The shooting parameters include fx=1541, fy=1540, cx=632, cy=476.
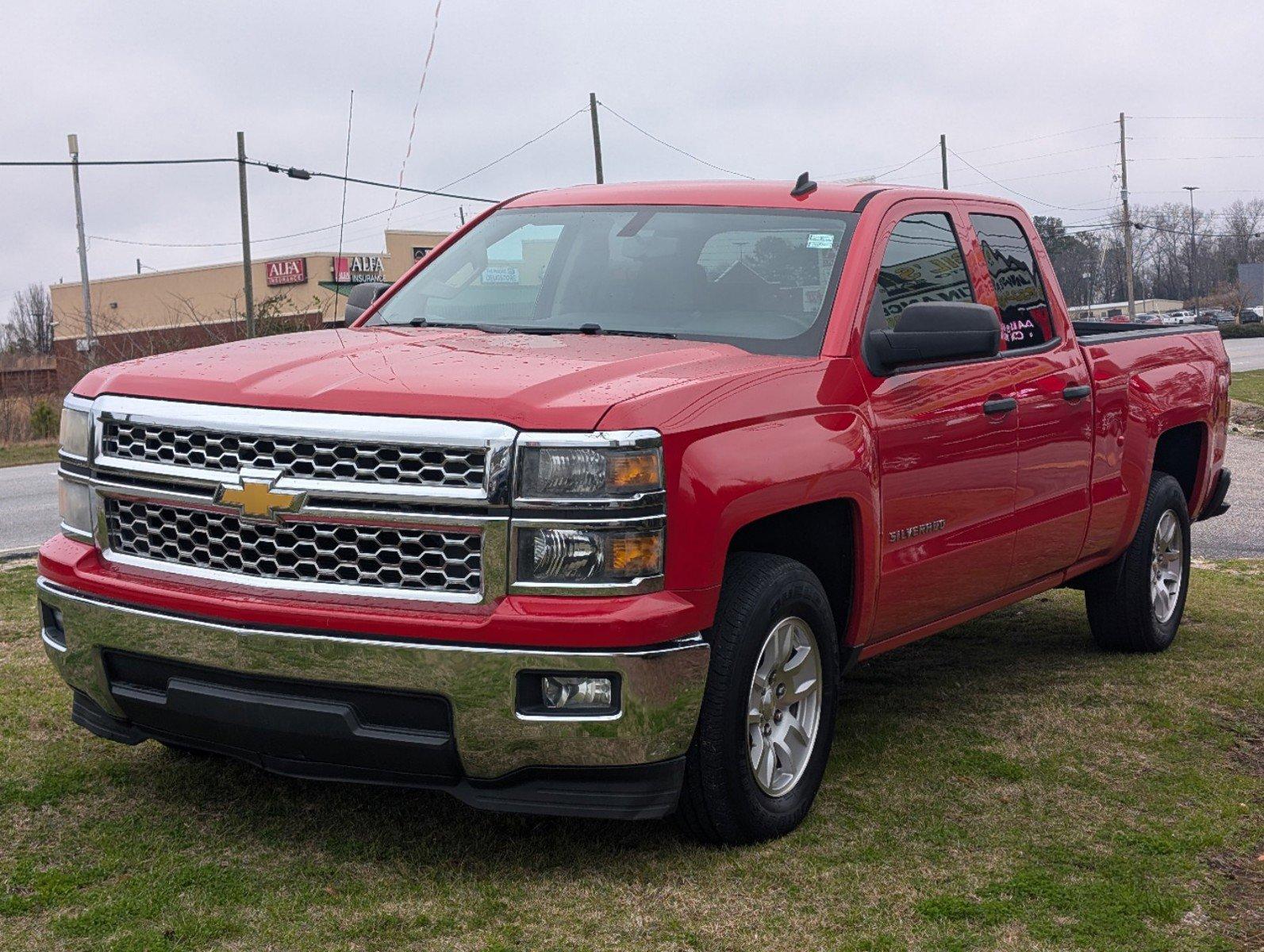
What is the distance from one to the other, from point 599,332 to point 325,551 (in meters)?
1.40

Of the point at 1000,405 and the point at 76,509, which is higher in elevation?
the point at 1000,405

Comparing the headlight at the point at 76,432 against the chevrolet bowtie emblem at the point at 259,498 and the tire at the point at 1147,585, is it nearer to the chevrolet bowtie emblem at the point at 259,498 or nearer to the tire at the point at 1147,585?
the chevrolet bowtie emblem at the point at 259,498

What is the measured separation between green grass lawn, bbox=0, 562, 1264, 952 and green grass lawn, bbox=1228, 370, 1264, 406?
17198mm

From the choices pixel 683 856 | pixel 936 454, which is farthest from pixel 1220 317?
pixel 683 856

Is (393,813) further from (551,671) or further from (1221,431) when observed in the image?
(1221,431)

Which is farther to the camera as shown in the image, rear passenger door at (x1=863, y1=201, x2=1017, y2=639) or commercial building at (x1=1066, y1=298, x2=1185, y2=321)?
commercial building at (x1=1066, y1=298, x2=1185, y2=321)

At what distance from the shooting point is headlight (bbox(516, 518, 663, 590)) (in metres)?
3.65

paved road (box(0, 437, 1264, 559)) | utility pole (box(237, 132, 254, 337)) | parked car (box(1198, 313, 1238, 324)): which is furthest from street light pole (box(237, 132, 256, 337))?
parked car (box(1198, 313, 1238, 324))

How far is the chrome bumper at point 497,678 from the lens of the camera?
12.0 feet

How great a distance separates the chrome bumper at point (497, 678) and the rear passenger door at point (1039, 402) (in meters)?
2.16

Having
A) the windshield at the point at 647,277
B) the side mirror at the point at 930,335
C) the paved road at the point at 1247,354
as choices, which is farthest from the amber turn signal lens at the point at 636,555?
the paved road at the point at 1247,354

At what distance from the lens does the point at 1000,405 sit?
5.30 m

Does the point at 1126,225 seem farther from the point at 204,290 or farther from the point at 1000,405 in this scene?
the point at 1000,405

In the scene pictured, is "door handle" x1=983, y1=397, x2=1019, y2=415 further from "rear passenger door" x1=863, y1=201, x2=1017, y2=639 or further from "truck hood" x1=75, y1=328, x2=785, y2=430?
"truck hood" x1=75, y1=328, x2=785, y2=430
